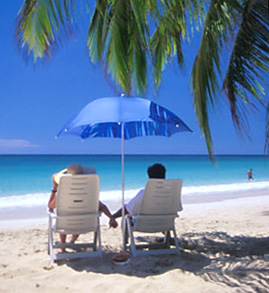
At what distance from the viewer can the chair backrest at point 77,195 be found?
3.88 m

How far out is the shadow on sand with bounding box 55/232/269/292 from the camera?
11.0ft

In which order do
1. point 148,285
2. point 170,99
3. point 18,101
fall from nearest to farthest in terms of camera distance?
point 148,285, point 18,101, point 170,99

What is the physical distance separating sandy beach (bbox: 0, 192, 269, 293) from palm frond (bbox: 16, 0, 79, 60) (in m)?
2.27

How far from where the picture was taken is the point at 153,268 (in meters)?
3.81

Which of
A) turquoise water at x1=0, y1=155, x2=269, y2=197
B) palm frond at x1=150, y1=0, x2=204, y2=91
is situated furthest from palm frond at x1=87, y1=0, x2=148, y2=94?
turquoise water at x1=0, y1=155, x2=269, y2=197

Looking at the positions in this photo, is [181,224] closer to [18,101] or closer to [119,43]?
[119,43]

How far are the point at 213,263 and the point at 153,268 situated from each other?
1.87 ft

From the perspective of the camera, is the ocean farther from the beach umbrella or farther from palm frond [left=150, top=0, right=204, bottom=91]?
palm frond [left=150, top=0, right=204, bottom=91]

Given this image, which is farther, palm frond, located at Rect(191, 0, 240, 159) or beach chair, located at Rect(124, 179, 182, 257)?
palm frond, located at Rect(191, 0, 240, 159)

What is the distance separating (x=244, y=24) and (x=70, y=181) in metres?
2.13

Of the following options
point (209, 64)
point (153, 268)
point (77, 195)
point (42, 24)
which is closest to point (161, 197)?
point (153, 268)

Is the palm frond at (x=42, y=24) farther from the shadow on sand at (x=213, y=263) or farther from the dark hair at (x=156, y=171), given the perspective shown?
the shadow on sand at (x=213, y=263)

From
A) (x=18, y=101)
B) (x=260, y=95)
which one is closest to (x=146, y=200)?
(x=260, y=95)

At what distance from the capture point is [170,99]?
2539 inches
